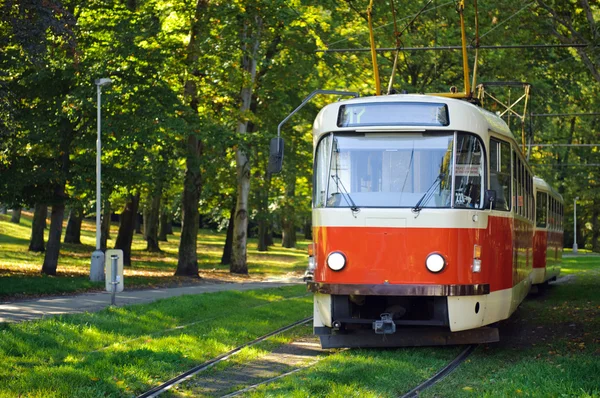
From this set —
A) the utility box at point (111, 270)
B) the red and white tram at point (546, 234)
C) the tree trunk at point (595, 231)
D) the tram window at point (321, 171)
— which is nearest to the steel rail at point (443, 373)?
the tram window at point (321, 171)

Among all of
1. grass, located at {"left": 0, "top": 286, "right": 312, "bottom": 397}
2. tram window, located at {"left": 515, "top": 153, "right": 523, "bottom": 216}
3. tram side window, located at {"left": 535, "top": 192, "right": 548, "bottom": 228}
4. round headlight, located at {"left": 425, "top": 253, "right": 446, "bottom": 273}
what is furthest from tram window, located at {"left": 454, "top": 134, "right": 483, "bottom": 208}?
tram side window, located at {"left": 535, "top": 192, "right": 548, "bottom": 228}

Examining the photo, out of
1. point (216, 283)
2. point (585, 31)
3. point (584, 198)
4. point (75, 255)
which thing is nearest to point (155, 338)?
point (585, 31)

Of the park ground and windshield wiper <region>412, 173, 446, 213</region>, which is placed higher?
windshield wiper <region>412, 173, 446, 213</region>

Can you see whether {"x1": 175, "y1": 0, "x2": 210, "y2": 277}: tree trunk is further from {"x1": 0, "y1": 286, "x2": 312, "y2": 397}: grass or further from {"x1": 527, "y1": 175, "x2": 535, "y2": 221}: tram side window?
{"x1": 527, "y1": 175, "x2": 535, "y2": 221}: tram side window

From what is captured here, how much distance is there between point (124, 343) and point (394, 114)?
5.26 meters

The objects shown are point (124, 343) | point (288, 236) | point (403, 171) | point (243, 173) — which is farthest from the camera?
point (288, 236)

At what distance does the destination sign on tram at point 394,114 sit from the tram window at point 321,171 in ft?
1.18

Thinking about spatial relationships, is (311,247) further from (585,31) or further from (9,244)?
(9,244)

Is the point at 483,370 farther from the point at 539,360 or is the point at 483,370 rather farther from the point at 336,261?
the point at 336,261

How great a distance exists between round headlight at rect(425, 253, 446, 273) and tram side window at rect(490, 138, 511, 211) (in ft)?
4.81

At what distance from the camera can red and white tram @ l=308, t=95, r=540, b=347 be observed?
12.0m

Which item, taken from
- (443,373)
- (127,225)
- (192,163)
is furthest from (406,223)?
(127,225)

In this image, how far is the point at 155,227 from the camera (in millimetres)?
50188

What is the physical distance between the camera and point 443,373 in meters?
11.4
